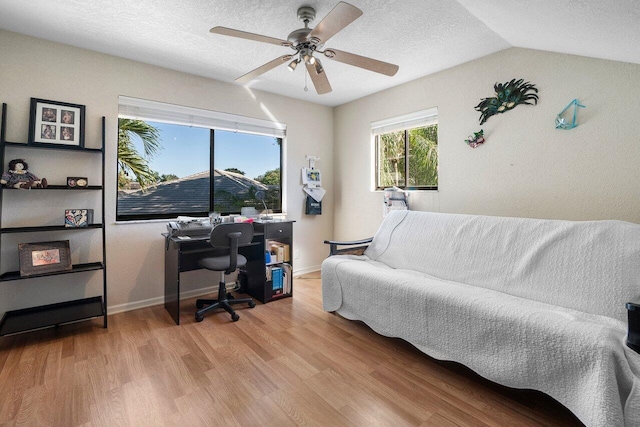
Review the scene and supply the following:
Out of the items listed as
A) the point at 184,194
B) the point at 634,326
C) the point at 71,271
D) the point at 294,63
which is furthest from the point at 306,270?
the point at 634,326

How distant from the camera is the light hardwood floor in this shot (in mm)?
1531

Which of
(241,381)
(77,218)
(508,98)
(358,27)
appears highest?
(358,27)

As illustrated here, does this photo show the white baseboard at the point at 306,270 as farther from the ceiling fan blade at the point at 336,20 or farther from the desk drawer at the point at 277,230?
the ceiling fan blade at the point at 336,20

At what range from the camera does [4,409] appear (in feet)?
5.12

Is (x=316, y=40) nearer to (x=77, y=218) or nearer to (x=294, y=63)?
(x=294, y=63)

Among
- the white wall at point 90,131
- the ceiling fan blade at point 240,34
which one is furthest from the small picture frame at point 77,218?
the ceiling fan blade at point 240,34

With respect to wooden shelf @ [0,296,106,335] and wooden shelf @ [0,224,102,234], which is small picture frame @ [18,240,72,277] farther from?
wooden shelf @ [0,296,106,335]

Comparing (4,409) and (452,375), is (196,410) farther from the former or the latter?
(452,375)

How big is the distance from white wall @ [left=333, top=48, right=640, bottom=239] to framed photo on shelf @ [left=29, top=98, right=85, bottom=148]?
3.04 m

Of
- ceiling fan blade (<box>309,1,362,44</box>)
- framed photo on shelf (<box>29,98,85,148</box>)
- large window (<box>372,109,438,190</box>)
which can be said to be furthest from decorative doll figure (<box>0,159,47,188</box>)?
large window (<box>372,109,438,190</box>)

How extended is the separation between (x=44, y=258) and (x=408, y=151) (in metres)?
3.59

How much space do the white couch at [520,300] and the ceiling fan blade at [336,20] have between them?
5.48 ft

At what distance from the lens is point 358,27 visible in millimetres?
2246

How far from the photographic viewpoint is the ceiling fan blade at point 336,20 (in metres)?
1.52
